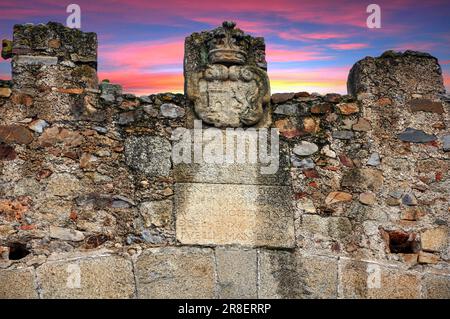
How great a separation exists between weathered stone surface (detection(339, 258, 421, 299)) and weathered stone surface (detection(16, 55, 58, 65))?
237 centimetres

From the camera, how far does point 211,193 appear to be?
3750 mm

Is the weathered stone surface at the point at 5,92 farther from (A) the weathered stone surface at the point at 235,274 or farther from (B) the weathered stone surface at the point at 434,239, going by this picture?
(B) the weathered stone surface at the point at 434,239

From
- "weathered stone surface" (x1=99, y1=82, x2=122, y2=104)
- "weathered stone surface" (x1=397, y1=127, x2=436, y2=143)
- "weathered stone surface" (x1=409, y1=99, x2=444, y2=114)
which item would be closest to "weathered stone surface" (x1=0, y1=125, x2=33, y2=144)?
"weathered stone surface" (x1=99, y1=82, x2=122, y2=104)

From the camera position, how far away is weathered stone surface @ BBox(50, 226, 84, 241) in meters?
3.54

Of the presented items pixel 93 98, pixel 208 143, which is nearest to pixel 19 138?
pixel 93 98

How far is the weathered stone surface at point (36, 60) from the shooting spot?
3592 mm

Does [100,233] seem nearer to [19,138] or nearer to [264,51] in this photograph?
[19,138]

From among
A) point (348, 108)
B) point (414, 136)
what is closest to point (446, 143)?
point (414, 136)

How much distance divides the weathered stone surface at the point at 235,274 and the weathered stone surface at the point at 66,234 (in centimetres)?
92

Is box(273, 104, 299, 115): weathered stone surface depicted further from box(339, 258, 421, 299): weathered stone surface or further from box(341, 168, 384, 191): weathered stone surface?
box(339, 258, 421, 299): weathered stone surface

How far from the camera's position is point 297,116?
3.90 metres

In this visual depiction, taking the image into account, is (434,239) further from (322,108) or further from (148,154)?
(148,154)

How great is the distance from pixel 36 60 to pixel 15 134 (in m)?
0.50

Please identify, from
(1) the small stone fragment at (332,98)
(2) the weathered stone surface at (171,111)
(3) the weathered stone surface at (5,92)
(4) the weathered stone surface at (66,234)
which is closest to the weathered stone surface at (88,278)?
(4) the weathered stone surface at (66,234)
